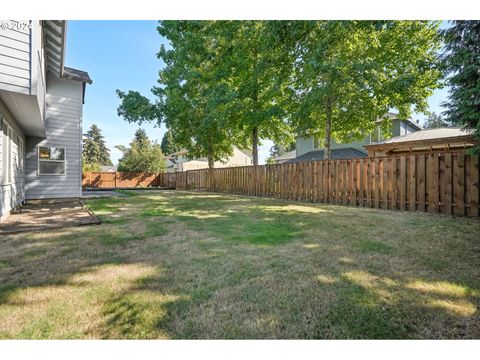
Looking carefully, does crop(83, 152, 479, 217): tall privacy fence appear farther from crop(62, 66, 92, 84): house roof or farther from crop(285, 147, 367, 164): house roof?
crop(62, 66, 92, 84): house roof

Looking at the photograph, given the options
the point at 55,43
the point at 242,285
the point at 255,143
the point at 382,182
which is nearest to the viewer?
the point at 242,285

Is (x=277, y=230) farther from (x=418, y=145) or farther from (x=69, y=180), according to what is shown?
(x=418, y=145)

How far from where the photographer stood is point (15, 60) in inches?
178

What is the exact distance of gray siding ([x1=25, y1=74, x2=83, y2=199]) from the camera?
9656mm

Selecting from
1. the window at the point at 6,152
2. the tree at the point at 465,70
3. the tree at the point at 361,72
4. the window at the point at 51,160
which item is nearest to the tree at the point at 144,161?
the window at the point at 51,160

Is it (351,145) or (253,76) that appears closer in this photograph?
(253,76)

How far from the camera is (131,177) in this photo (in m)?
26.1

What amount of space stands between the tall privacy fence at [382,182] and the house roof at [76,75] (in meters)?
8.09

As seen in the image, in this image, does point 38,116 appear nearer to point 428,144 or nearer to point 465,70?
point 465,70

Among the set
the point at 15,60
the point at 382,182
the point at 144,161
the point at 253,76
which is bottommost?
the point at 382,182

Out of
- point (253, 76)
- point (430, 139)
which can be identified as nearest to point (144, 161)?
point (253, 76)

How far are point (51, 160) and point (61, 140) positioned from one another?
0.84 metres

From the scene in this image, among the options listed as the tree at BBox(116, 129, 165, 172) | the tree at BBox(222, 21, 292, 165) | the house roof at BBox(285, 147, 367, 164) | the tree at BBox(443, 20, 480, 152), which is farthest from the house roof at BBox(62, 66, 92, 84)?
the tree at BBox(116, 129, 165, 172)
